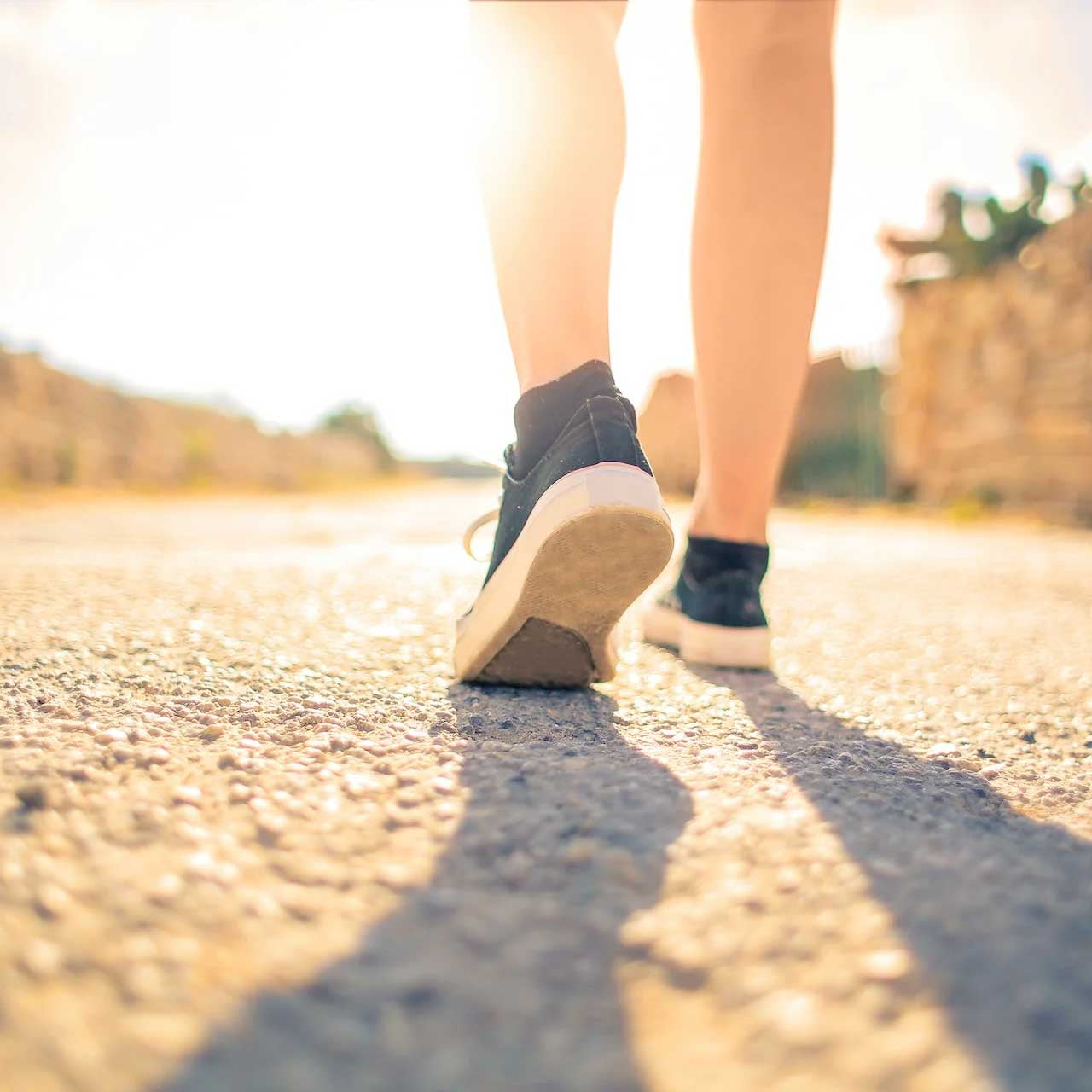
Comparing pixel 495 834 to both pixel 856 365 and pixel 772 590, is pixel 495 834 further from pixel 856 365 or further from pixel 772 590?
pixel 856 365

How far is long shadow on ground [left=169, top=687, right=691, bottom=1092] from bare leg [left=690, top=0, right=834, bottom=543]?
2.45ft

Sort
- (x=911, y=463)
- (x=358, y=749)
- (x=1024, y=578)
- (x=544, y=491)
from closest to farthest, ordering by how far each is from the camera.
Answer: (x=358, y=749)
(x=544, y=491)
(x=1024, y=578)
(x=911, y=463)

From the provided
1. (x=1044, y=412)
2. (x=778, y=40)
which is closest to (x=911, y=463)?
(x=1044, y=412)

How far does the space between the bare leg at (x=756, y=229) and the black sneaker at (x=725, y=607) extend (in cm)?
3

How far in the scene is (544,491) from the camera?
0.95 metres

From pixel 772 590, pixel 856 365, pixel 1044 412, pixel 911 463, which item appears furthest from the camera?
pixel 856 365

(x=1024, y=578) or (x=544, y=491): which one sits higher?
(x=544, y=491)

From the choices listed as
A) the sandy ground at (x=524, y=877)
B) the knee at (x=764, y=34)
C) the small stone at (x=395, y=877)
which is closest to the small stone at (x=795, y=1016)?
the sandy ground at (x=524, y=877)

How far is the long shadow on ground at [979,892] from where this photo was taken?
0.42 m

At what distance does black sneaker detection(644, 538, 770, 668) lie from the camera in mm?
1316

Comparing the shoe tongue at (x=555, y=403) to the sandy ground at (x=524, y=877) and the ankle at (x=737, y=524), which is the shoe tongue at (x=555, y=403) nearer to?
the sandy ground at (x=524, y=877)

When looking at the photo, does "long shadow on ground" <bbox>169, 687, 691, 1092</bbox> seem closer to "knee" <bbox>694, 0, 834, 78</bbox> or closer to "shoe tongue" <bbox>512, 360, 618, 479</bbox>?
"shoe tongue" <bbox>512, 360, 618, 479</bbox>

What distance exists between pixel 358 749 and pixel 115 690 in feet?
1.11

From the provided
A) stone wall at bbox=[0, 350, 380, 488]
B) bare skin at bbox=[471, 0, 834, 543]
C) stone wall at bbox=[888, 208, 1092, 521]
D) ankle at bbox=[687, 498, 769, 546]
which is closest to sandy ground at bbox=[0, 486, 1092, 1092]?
ankle at bbox=[687, 498, 769, 546]
